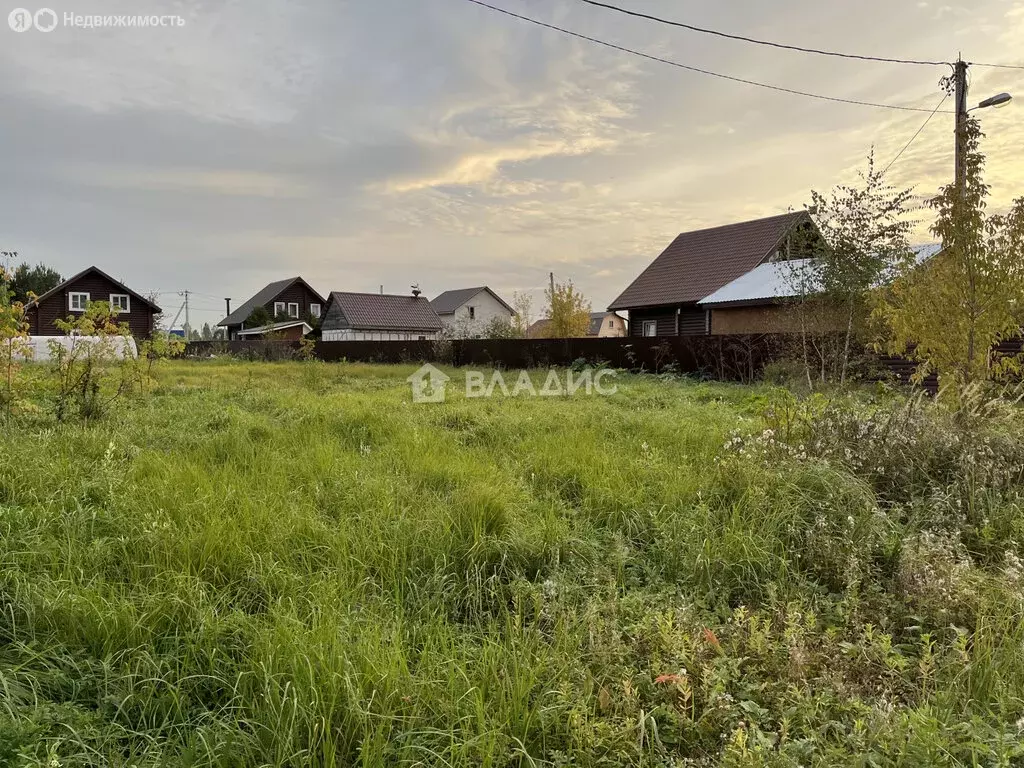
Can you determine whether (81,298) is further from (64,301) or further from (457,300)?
(457,300)

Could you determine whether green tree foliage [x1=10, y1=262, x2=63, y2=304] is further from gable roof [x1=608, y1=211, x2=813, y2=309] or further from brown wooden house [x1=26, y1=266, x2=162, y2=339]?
gable roof [x1=608, y1=211, x2=813, y2=309]

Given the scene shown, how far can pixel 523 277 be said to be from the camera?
36.3 m

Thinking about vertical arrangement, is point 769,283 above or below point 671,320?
above

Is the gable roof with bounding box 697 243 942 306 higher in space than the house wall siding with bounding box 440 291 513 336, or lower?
lower

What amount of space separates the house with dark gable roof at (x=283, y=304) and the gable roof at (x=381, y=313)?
252 inches

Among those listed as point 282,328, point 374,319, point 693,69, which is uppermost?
point 693,69

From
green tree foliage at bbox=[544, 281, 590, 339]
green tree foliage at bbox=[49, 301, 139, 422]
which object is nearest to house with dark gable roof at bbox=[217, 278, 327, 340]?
green tree foliage at bbox=[544, 281, 590, 339]

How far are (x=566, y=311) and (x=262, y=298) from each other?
2968 centimetres

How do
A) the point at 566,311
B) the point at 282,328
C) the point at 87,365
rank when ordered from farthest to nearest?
the point at 282,328
the point at 566,311
the point at 87,365

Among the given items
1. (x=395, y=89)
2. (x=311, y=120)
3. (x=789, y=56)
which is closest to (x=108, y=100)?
(x=311, y=120)

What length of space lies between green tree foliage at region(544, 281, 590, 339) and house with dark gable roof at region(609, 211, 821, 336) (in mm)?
8765

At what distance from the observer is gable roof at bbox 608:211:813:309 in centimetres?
1811

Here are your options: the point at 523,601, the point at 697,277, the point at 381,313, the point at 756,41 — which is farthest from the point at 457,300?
the point at 523,601

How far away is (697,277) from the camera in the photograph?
62.0ft
